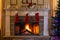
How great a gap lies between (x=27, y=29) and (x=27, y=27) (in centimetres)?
8

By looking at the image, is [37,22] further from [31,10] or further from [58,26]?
[58,26]

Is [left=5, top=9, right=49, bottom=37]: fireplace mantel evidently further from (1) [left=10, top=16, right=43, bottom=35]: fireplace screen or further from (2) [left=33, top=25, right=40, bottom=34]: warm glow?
(2) [left=33, top=25, right=40, bottom=34]: warm glow

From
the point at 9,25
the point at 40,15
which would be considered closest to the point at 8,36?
the point at 9,25

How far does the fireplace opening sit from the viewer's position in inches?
305

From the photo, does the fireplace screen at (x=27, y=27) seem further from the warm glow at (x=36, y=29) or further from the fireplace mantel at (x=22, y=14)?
the fireplace mantel at (x=22, y=14)

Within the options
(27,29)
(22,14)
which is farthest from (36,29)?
(22,14)

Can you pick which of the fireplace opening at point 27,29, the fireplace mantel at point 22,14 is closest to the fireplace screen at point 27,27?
the fireplace opening at point 27,29

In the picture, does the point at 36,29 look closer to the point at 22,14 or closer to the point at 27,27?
the point at 27,27

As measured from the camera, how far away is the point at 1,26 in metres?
7.70

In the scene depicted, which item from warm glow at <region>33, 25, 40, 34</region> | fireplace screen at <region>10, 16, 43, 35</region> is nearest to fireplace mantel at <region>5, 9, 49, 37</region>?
fireplace screen at <region>10, 16, 43, 35</region>

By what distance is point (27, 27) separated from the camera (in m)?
7.79

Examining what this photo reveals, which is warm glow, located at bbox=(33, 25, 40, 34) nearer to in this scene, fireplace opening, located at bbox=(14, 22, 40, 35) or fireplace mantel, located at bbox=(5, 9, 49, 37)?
fireplace opening, located at bbox=(14, 22, 40, 35)

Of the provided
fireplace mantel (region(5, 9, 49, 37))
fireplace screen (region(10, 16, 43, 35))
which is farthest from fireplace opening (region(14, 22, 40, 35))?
fireplace mantel (region(5, 9, 49, 37))

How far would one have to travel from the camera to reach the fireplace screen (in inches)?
305
